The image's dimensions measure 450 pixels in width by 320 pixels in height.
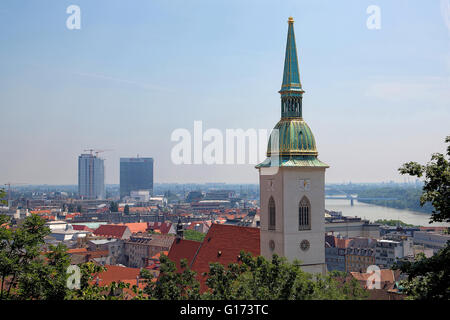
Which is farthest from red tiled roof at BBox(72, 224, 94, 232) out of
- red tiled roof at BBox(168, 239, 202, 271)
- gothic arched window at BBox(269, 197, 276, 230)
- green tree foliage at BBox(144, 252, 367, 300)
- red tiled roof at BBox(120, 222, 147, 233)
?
green tree foliage at BBox(144, 252, 367, 300)

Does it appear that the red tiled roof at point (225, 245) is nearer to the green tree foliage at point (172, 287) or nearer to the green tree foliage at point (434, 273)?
the green tree foliage at point (172, 287)

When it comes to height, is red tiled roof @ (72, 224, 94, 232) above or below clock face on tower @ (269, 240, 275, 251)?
below

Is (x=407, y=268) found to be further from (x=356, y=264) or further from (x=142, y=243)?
(x=142, y=243)

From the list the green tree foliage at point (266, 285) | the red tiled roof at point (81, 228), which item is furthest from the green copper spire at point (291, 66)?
the red tiled roof at point (81, 228)

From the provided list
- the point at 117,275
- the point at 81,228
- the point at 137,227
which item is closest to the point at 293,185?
the point at 117,275

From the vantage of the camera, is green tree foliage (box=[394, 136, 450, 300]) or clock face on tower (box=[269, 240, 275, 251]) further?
clock face on tower (box=[269, 240, 275, 251])

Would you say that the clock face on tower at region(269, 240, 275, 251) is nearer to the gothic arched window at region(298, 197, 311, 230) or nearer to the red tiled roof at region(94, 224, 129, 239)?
the gothic arched window at region(298, 197, 311, 230)

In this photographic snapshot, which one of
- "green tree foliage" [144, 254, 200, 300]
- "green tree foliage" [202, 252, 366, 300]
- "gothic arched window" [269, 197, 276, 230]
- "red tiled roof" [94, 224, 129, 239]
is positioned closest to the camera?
"green tree foliage" [202, 252, 366, 300]
